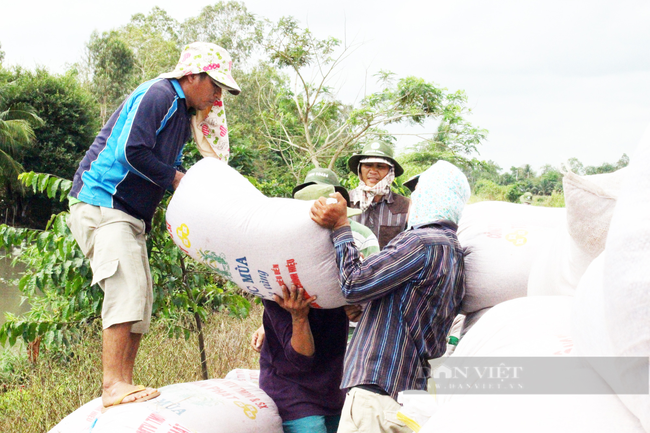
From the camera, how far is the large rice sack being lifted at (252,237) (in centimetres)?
185

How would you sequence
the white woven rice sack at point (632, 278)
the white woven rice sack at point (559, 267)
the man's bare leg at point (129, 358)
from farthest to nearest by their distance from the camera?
the man's bare leg at point (129, 358) → the white woven rice sack at point (559, 267) → the white woven rice sack at point (632, 278)

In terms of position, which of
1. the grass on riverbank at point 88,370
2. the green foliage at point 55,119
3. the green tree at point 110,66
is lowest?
the grass on riverbank at point 88,370

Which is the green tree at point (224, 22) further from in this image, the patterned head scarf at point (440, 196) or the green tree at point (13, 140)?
the patterned head scarf at point (440, 196)

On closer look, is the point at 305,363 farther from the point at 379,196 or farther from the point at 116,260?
the point at 379,196

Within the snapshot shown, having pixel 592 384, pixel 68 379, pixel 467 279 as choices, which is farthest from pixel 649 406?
pixel 68 379

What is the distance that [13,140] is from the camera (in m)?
16.4

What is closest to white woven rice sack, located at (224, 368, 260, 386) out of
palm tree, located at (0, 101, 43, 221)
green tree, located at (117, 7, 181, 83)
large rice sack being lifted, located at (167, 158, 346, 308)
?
large rice sack being lifted, located at (167, 158, 346, 308)

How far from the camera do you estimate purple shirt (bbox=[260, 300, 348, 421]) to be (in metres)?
2.07

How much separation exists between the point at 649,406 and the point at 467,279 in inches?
49.8

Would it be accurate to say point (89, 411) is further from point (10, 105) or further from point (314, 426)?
point (10, 105)

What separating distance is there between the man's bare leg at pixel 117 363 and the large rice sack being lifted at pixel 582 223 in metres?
1.44

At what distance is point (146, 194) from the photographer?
7.91ft

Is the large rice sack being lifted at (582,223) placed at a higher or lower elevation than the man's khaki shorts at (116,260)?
higher

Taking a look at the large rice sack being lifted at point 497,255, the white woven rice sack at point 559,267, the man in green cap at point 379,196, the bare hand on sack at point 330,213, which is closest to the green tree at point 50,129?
the man in green cap at point 379,196
